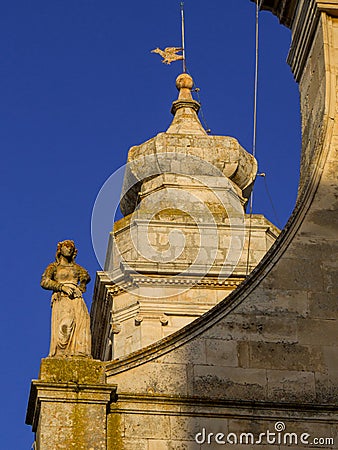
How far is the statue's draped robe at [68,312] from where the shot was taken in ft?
65.4

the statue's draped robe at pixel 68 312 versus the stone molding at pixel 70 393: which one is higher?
the statue's draped robe at pixel 68 312

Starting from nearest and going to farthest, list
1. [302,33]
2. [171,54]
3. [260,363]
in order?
1. [260,363]
2. [302,33]
3. [171,54]

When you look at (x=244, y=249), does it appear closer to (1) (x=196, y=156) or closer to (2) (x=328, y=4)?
(1) (x=196, y=156)

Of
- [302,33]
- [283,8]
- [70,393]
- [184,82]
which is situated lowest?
[70,393]

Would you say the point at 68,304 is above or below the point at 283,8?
below

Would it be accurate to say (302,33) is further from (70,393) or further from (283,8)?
(70,393)

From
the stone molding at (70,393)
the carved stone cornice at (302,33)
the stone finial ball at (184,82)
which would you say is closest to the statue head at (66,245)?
the stone molding at (70,393)

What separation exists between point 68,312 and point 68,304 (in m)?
0.09

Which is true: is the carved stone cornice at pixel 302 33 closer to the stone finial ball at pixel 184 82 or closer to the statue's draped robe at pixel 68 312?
the statue's draped robe at pixel 68 312

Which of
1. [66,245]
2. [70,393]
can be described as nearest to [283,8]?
[66,245]

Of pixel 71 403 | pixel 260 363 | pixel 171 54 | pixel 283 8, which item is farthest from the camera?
pixel 171 54

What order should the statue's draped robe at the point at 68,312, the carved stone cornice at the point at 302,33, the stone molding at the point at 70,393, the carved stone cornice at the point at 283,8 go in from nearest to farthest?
the stone molding at the point at 70,393 → the statue's draped robe at the point at 68,312 → the carved stone cornice at the point at 302,33 → the carved stone cornice at the point at 283,8

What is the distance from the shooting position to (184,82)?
111ft

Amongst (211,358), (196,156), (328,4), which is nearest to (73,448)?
(211,358)
